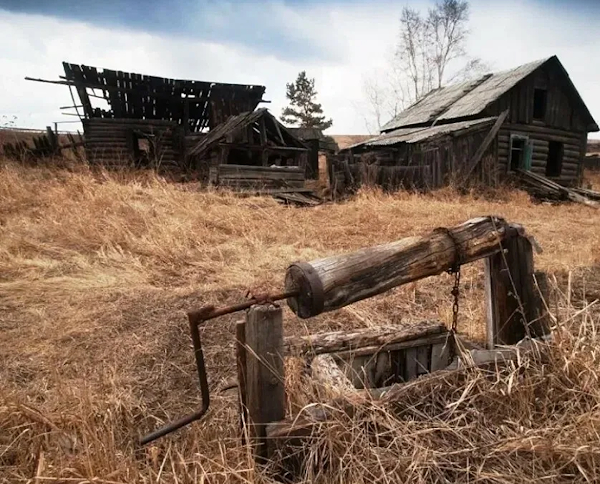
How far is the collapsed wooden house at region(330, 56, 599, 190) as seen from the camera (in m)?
14.2

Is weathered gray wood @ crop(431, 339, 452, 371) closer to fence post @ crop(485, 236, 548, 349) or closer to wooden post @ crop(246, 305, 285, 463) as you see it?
fence post @ crop(485, 236, 548, 349)

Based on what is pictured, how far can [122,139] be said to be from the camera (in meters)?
16.9

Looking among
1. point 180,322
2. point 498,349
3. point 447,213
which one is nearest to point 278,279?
point 180,322

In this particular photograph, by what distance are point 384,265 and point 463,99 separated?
18649 millimetres

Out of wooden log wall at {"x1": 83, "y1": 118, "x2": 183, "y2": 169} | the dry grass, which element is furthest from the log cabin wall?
wooden log wall at {"x1": 83, "y1": 118, "x2": 183, "y2": 169}

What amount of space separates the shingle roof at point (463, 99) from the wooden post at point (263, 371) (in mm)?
16232

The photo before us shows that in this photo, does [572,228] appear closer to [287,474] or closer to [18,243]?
[287,474]

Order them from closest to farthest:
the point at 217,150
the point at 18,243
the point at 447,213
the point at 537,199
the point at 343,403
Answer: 1. the point at 343,403
2. the point at 18,243
3. the point at 447,213
4. the point at 217,150
5. the point at 537,199

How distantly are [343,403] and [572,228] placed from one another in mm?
8940

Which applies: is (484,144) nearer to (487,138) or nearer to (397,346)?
(487,138)

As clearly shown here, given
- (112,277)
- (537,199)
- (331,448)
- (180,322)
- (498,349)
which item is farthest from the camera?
(537,199)

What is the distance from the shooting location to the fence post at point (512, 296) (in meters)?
2.16

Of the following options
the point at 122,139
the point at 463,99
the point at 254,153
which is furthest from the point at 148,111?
the point at 463,99

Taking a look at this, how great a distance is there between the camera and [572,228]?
8633 mm
